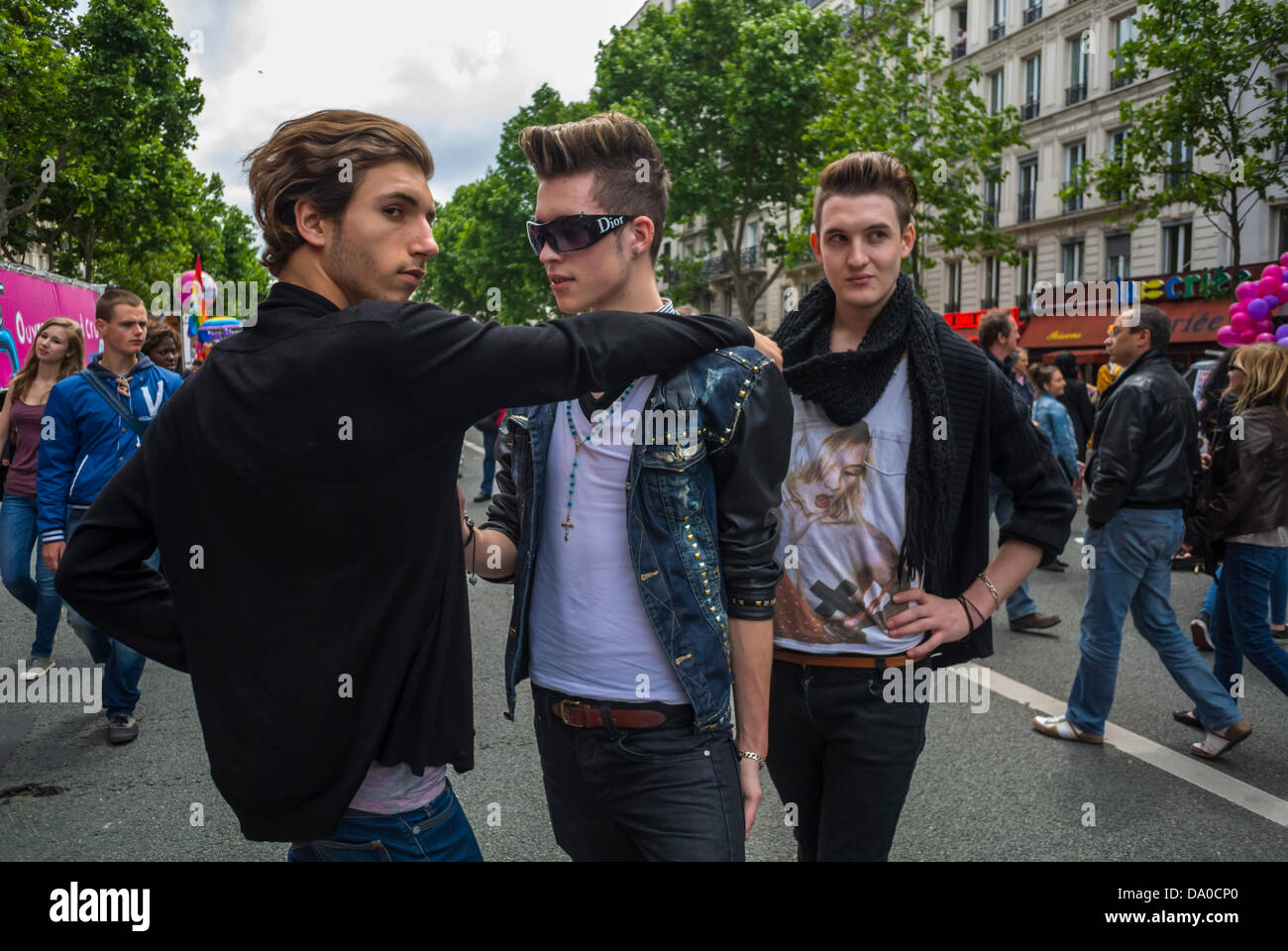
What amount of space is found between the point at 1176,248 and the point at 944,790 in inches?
1097

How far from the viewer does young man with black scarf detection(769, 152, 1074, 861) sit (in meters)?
2.36

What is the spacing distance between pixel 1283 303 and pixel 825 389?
37.9 ft

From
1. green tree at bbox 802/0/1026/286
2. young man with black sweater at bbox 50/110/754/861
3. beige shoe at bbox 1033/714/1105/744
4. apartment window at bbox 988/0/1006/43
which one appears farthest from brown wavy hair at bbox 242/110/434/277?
apartment window at bbox 988/0/1006/43

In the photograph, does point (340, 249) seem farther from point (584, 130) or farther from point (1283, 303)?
point (1283, 303)

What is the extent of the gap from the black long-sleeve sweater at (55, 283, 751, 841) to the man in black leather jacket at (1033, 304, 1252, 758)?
395cm

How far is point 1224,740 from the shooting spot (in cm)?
475

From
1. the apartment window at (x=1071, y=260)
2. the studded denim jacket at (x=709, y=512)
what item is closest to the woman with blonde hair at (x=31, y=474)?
the studded denim jacket at (x=709, y=512)

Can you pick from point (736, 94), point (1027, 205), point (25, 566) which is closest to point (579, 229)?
point (25, 566)

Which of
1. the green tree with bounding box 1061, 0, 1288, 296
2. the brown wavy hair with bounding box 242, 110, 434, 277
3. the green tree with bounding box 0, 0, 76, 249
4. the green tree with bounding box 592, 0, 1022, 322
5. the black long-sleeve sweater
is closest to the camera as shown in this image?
the black long-sleeve sweater

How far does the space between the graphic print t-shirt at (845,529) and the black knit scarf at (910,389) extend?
0.04 metres

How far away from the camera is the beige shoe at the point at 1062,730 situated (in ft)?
16.2

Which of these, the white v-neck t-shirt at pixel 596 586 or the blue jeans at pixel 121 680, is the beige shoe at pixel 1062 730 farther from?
the blue jeans at pixel 121 680

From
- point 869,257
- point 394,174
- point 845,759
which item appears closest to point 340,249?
point 394,174

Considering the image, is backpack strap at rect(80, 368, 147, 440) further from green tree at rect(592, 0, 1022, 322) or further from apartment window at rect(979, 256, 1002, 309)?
apartment window at rect(979, 256, 1002, 309)
